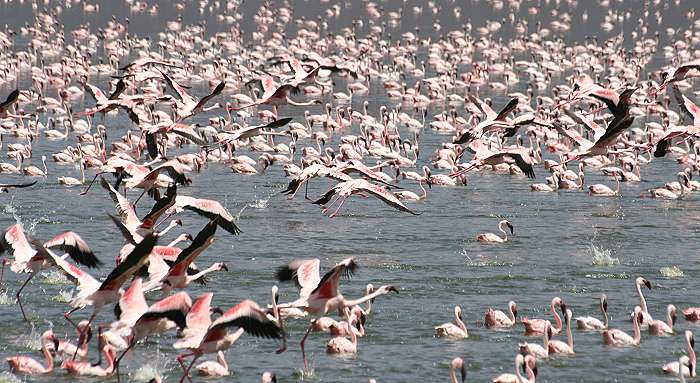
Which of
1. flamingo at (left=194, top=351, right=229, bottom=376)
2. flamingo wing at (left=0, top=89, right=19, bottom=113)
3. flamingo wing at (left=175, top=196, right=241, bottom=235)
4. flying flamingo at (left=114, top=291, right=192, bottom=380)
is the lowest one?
flamingo at (left=194, top=351, right=229, bottom=376)

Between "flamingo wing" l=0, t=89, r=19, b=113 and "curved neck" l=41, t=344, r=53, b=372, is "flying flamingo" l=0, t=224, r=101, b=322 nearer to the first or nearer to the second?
"curved neck" l=41, t=344, r=53, b=372

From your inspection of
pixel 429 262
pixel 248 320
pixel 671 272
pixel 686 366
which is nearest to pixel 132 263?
pixel 248 320

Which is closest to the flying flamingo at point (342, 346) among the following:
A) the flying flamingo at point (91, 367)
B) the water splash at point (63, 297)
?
the flying flamingo at point (91, 367)

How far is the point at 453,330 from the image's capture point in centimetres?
1641

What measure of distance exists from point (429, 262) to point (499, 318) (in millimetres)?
3978

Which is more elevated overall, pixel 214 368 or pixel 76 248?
pixel 76 248

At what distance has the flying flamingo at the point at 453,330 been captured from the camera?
1641 cm

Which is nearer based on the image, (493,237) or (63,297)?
(63,297)

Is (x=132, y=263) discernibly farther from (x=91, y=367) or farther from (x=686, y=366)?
(x=686, y=366)

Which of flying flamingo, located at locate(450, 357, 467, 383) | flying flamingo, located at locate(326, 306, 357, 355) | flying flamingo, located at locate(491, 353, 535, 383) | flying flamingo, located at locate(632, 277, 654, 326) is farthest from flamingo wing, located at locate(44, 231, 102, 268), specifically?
flying flamingo, located at locate(632, 277, 654, 326)

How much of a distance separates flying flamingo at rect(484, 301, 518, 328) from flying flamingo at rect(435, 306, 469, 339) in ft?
1.61

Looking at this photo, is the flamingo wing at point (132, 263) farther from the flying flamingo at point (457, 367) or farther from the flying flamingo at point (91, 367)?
the flying flamingo at point (457, 367)

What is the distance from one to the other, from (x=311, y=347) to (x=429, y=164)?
50.8 feet

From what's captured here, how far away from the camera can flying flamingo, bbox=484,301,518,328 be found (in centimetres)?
1695
